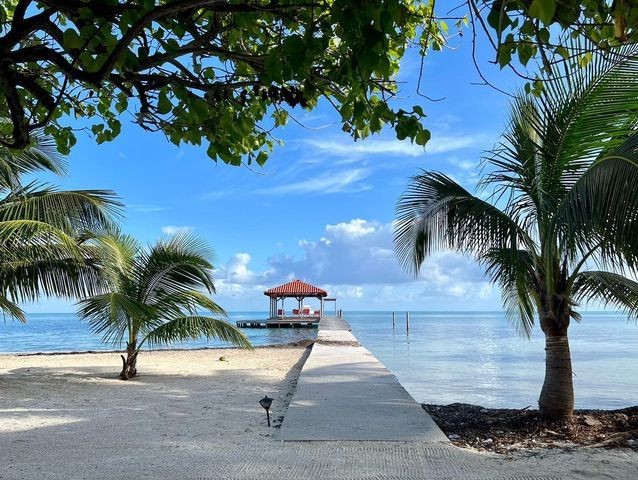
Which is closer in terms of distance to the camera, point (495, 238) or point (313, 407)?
point (313, 407)

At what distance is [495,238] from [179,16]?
4.92 metres

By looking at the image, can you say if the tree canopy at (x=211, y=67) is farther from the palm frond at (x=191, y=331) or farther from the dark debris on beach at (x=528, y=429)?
the palm frond at (x=191, y=331)

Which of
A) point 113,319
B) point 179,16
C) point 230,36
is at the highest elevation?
point 230,36

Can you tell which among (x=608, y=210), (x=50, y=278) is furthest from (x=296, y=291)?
(x=608, y=210)

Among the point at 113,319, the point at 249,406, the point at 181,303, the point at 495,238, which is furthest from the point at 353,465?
the point at 181,303

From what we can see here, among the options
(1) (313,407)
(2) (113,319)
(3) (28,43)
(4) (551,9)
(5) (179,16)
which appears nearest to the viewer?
(4) (551,9)

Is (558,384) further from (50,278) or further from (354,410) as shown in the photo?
(50,278)

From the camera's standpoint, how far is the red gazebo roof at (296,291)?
40.9m

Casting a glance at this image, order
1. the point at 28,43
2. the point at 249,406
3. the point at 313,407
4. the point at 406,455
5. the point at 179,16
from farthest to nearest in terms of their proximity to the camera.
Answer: the point at 249,406 → the point at 313,407 → the point at 28,43 → the point at 406,455 → the point at 179,16

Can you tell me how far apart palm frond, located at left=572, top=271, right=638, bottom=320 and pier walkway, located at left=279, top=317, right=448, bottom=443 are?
2.61 metres

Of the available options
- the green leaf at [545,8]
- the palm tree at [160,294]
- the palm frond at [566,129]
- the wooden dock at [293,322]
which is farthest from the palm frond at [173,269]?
the wooden dock at [293,322]

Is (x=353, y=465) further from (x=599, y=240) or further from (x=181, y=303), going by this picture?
(x=181, y=303)

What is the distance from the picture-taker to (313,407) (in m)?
→ 6.15

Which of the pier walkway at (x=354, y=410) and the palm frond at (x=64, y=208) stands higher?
the palm frond at (x=64, y=208)
